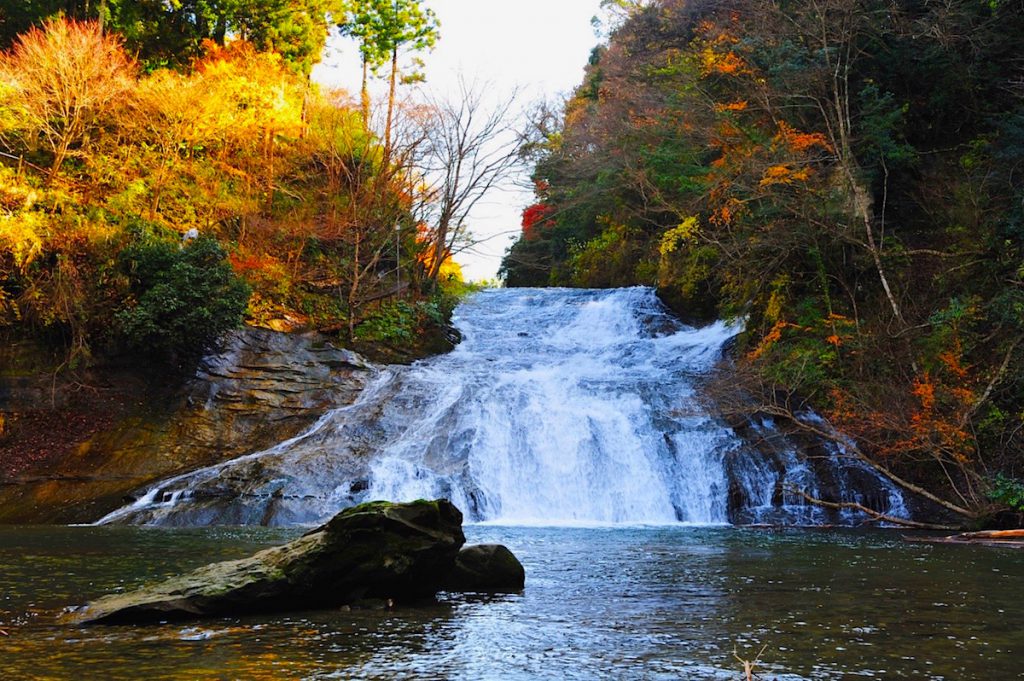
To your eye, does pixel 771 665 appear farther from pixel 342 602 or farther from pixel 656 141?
pixel 656 141

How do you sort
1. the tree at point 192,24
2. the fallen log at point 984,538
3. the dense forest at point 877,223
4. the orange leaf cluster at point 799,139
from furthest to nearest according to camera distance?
the tree at point 192,24 → the orange leaf cluster at point 799,139 → the dense forest at point 877,223 → the fallen log at point 984,538

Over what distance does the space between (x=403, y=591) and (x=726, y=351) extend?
1566cm

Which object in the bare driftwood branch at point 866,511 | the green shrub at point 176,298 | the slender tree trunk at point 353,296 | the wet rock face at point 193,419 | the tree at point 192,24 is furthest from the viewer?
the tree at point 192,24

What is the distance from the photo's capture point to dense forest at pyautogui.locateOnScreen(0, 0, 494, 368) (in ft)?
57.6

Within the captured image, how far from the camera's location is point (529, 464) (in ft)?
51.5

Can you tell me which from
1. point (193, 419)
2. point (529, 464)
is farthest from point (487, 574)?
point (193, 419)

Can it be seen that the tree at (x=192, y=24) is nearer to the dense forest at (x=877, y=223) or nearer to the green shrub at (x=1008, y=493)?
the dense forest at (x=877, y=223)

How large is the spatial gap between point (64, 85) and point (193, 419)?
8788mm

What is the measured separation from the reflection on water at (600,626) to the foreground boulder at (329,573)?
25 cm

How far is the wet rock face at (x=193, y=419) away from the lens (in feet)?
49.0

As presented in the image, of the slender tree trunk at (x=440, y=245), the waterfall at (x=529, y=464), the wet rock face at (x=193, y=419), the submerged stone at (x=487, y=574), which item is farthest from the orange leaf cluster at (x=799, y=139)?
the submerged stone at (x=487, y=574)

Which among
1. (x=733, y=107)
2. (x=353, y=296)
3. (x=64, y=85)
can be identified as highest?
(x=733, y=107)

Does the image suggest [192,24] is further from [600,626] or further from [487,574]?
[600,626]

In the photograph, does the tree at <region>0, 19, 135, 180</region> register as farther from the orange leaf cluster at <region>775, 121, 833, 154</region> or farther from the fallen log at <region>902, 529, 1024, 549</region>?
the fallen log at <region>902, 529, 1024, 549</region>
